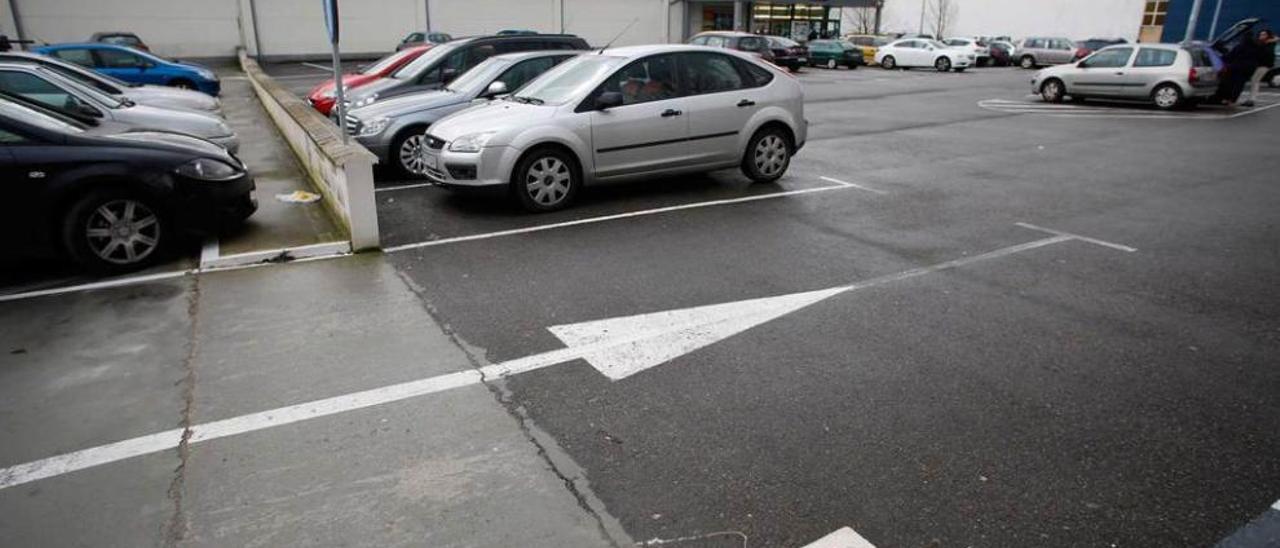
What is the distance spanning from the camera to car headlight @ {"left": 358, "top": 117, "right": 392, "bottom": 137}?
976cm

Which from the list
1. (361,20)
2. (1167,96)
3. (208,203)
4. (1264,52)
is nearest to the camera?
(208,203)

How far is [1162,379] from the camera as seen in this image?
14.5ft

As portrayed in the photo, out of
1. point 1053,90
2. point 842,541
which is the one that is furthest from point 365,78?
point 1053,90

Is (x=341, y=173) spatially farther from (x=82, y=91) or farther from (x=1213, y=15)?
(x=1213, y=15)

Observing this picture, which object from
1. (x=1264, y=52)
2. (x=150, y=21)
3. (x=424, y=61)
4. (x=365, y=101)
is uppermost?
(x=150, y=21)

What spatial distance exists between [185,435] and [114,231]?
10.5ft

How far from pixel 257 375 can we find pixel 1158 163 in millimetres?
12015

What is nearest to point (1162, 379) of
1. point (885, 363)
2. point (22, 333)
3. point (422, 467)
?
point (885, 363)

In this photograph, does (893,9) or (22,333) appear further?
(893,9)

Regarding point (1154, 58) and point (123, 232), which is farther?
point (1154, 58)

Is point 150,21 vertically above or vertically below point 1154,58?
above

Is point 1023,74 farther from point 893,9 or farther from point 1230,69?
point 893,9

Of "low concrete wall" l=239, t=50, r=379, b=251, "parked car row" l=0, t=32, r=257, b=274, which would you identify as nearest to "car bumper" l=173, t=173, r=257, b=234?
"parked car row" l=0, t=32, r=257, b=274

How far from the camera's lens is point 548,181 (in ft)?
26.7
